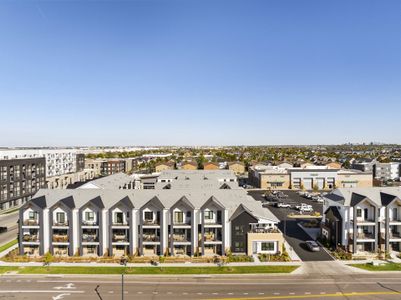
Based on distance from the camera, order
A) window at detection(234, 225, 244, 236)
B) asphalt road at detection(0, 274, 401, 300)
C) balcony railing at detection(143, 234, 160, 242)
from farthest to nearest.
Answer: window at detection(234, 225, 244, 236), balcony railing at detection(143, 234, 160, 242), asphalt road at detection(0, 274, 401, 300)

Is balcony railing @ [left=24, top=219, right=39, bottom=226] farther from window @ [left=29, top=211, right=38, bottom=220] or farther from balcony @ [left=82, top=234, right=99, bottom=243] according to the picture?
balcony @ [left=82, top=234, right=99, bottom=243]

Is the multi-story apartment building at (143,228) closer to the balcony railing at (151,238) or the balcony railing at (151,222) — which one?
the balcony railing at (151,222)

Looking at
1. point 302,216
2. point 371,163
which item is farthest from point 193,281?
point 371,163

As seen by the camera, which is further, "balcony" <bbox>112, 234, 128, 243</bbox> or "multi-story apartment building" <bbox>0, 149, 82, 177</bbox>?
"multi-story apartment building" <bbox>0, 149, 82, 177</bbox>

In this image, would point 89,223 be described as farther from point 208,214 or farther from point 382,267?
point 382,267

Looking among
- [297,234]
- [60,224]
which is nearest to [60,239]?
[60,224]

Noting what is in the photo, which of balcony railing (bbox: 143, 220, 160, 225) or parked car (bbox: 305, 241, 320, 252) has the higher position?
balcony railing (bbox: 143, 220, 160, 225)

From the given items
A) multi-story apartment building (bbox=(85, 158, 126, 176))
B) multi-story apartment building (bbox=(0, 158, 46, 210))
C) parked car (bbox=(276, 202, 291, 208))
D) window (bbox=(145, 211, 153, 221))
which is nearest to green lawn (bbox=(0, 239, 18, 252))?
window (bbox=(145, 211, 153, 221))

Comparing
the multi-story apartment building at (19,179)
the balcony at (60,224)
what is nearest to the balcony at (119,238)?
the balcony at (60,224)
